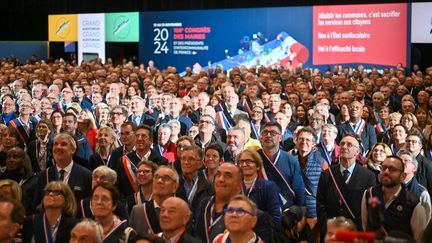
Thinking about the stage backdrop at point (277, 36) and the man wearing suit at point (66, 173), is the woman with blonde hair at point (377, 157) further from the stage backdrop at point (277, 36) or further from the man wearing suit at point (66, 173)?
the stage backdrop at point (277, 36)

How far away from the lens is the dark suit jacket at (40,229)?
20.0ft

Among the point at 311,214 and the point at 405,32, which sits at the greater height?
the point at 405,32

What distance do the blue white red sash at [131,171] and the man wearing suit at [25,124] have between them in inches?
124

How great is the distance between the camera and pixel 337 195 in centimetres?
758

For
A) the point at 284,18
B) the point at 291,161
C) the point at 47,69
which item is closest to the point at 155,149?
the point at 291,161

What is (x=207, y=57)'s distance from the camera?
26.5 metres

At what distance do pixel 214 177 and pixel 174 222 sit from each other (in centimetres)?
134

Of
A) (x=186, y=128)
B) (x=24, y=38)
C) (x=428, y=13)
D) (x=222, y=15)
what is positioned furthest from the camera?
(x=24, y=38)

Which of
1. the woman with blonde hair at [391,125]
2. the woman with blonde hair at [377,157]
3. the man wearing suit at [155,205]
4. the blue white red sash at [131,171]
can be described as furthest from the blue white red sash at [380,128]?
the man wearing suit at [155,205]

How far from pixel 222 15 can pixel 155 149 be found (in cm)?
1709

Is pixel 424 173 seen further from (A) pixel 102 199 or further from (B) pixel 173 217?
(A) pixel 102 199

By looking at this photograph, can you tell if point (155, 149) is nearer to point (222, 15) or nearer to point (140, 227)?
point (140, 227)

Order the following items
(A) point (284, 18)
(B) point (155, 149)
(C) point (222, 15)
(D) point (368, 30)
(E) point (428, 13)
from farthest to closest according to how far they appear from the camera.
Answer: (C) point (222, 15) < (A) point (284, 18) < (D) point (368, 30) < (E) point (428, 13) < (B) point (155, 149)

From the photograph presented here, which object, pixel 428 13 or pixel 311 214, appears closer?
pixel 311 214
